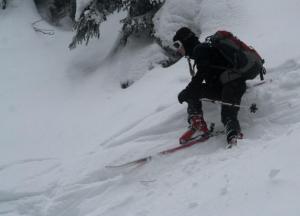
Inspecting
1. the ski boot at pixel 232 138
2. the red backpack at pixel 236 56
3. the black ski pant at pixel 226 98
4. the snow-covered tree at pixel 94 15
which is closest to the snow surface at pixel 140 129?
the ski boot at pixel 232 138

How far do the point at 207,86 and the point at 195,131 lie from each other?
2.67 ft

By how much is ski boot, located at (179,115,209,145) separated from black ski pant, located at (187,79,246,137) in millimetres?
119

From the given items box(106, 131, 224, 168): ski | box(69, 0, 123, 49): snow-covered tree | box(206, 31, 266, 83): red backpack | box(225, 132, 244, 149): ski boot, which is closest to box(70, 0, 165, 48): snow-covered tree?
box(69, 0, 123, 49): snow-covered tree

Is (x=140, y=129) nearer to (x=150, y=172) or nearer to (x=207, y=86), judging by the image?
(x=150, y=172)

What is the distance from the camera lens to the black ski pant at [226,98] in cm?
668

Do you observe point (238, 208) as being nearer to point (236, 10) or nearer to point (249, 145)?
point (249, 145)

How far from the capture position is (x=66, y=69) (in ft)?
41.7

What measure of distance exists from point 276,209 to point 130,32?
318 inches

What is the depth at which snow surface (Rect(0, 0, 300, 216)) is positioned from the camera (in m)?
5.33

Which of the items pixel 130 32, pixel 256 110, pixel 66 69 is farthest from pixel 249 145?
pixel 66 69

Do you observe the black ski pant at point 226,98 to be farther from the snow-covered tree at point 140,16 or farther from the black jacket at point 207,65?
the snow-covered tree at point 140,16

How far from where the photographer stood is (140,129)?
812 centimetres

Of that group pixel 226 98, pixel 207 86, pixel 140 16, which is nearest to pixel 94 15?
pixel 140 16

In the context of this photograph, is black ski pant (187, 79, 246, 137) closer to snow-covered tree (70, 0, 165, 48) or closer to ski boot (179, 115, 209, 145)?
ski boot (179, 115, 209, 145)
